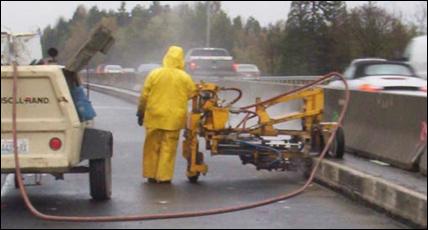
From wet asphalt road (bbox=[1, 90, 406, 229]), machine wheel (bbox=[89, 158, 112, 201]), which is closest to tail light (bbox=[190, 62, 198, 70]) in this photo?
wet asphalt road (bbox=[1, 90, 406, 229])

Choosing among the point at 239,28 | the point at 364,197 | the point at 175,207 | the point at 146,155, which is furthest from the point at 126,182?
the point at 239,28

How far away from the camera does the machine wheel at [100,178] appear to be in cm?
898

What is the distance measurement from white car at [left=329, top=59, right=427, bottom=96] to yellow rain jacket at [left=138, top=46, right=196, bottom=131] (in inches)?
292

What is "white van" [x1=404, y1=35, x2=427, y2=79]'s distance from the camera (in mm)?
23047

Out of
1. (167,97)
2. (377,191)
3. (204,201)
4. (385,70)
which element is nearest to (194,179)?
(167,97)

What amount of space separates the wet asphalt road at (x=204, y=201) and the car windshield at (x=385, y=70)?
21.0 ft

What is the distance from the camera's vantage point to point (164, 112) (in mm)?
10453

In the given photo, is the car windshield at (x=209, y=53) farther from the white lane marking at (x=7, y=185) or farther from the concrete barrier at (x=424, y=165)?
the concrete barrier at (x=424, y=165)

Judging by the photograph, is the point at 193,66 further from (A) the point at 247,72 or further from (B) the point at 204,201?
(B) the point at 204,201

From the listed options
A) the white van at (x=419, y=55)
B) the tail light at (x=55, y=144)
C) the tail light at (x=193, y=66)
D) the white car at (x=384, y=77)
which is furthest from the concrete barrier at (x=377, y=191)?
the tail light at (x=193, y=66)

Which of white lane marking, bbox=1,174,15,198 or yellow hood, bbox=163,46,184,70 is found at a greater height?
yellow hood, bbox=163,46,184,70

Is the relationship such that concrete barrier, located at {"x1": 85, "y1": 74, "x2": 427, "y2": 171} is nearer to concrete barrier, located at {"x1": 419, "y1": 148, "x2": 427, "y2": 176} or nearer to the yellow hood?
concrete barrier, located at {"x1": 419, "y1": 148, "x2": 427, "y2": 176}

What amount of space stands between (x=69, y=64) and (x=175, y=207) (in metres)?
1.90

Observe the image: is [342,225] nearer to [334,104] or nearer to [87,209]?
[87,209]
